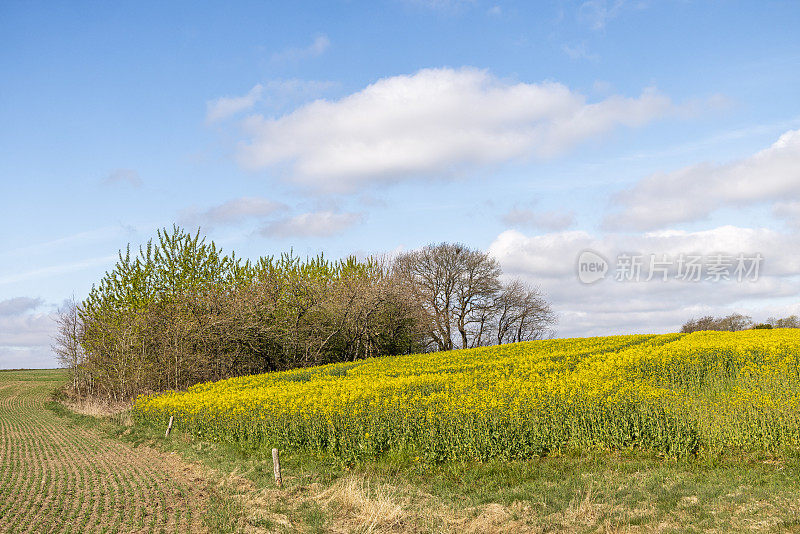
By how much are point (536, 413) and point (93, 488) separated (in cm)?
1026

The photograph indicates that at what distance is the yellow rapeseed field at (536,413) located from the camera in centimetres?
1254

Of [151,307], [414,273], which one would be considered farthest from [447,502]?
[414,273]

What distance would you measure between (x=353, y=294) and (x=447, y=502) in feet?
106

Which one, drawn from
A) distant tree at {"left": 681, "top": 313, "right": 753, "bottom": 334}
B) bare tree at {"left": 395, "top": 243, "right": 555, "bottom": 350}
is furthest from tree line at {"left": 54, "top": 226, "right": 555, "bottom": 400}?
distant tree at {"left": 681, "top": 313, "right": 753, "bottom": 334}

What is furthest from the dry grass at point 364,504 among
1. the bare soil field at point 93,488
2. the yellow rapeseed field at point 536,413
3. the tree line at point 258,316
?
the tree line at point 258,316

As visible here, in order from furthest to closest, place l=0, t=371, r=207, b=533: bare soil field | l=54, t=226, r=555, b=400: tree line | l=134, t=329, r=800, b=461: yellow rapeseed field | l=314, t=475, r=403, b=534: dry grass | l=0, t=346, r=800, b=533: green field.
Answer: l=54, t=226, r=555, b=400: tree line → l=134, t=329, r=800, b=461: yellow rapeseed field → l=0, t=371, r=207, b=533: bare soil field → l=314, t=475, r=403, b=534: dry grass → l=0, t=346, r=800, b=533: green field

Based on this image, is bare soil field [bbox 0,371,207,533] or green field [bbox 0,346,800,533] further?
bare soil field [bbox 0,371,207,533]

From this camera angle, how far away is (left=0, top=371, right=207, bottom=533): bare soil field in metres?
10.5

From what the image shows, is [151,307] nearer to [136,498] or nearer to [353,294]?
[353,294]

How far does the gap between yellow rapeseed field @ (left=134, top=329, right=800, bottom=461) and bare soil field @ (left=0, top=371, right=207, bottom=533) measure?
2643 mm

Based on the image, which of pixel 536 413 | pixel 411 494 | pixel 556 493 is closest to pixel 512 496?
pixel 556 493

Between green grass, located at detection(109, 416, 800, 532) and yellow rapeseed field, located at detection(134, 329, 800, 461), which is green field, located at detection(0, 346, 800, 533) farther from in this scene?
yellow rapeseed field, located at detection(134, 329, 800, 461)

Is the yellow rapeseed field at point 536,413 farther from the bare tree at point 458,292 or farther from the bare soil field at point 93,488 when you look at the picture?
the bare tree at point 458,292

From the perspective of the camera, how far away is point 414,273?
A: 54.1 meters
